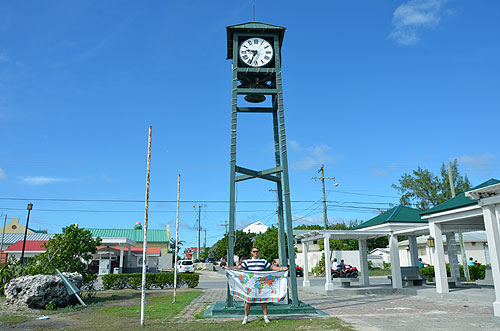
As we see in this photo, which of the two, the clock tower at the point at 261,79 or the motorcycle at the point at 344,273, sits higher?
the clock tower at the point at 261,79

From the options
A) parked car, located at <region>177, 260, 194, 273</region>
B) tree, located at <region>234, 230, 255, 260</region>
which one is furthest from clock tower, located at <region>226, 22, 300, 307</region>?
tree, located at <region>234, 230, 255, 260</region>

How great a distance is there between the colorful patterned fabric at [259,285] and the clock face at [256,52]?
6.08m

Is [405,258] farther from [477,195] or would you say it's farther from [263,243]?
[477,195]

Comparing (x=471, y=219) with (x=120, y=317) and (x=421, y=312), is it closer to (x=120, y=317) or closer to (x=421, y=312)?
(x=421, y=312)

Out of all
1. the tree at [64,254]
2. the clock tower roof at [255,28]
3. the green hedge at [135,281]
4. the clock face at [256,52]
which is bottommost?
the green hedge at [135,281]

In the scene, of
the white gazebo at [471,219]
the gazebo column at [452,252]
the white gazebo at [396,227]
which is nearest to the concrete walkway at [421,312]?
the white gazebo at [471,219]

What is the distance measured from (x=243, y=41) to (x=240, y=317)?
7841 mm

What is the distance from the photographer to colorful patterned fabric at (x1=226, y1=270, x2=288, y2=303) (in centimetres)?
877

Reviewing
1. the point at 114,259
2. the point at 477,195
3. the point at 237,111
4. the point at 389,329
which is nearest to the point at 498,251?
the point at 477,195

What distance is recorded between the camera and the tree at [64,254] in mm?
14672

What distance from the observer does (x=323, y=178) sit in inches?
1326

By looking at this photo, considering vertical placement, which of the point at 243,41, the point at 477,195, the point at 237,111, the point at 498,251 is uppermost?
the point at 243,41

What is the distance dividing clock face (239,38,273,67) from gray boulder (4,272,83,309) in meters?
9.51

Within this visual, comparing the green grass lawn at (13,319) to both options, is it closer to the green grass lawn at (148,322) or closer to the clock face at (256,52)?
the green grass lawn at (148,322)
